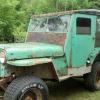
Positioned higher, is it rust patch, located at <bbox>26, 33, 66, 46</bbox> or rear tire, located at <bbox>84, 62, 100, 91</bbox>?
rust patch, located at <bbox>26, 33, 66, 46</bbox>

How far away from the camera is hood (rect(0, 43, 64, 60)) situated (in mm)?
5641

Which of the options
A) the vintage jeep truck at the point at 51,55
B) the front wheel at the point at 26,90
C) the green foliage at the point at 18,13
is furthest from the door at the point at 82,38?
the green foliage at the point at 18,13

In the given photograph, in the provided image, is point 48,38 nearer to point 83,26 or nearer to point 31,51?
point 83,26

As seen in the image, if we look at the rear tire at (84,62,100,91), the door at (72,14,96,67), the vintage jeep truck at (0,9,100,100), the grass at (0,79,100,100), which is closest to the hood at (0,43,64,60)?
the vintage jeep truck at (0,9,100,100)

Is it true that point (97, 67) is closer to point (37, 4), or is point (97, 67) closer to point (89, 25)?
point (89, 25)

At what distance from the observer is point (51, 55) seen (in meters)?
6.28

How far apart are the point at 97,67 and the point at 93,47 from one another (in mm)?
590

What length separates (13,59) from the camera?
562 cm

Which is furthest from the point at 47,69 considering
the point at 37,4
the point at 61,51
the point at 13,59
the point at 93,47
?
the point at 37,4

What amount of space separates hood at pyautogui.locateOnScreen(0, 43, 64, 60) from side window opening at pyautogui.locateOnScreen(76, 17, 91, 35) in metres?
0.73

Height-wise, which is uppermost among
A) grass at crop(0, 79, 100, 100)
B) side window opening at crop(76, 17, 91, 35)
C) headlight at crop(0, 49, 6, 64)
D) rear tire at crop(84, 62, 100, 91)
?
side window opening at crop(76, 17, 91, 35)

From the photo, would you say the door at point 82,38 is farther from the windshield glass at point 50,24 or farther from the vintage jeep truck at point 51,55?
the windshield glass at point 50,24

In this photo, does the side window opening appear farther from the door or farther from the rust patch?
the rust patch

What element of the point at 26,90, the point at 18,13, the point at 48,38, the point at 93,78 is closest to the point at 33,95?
the point at 26,90
